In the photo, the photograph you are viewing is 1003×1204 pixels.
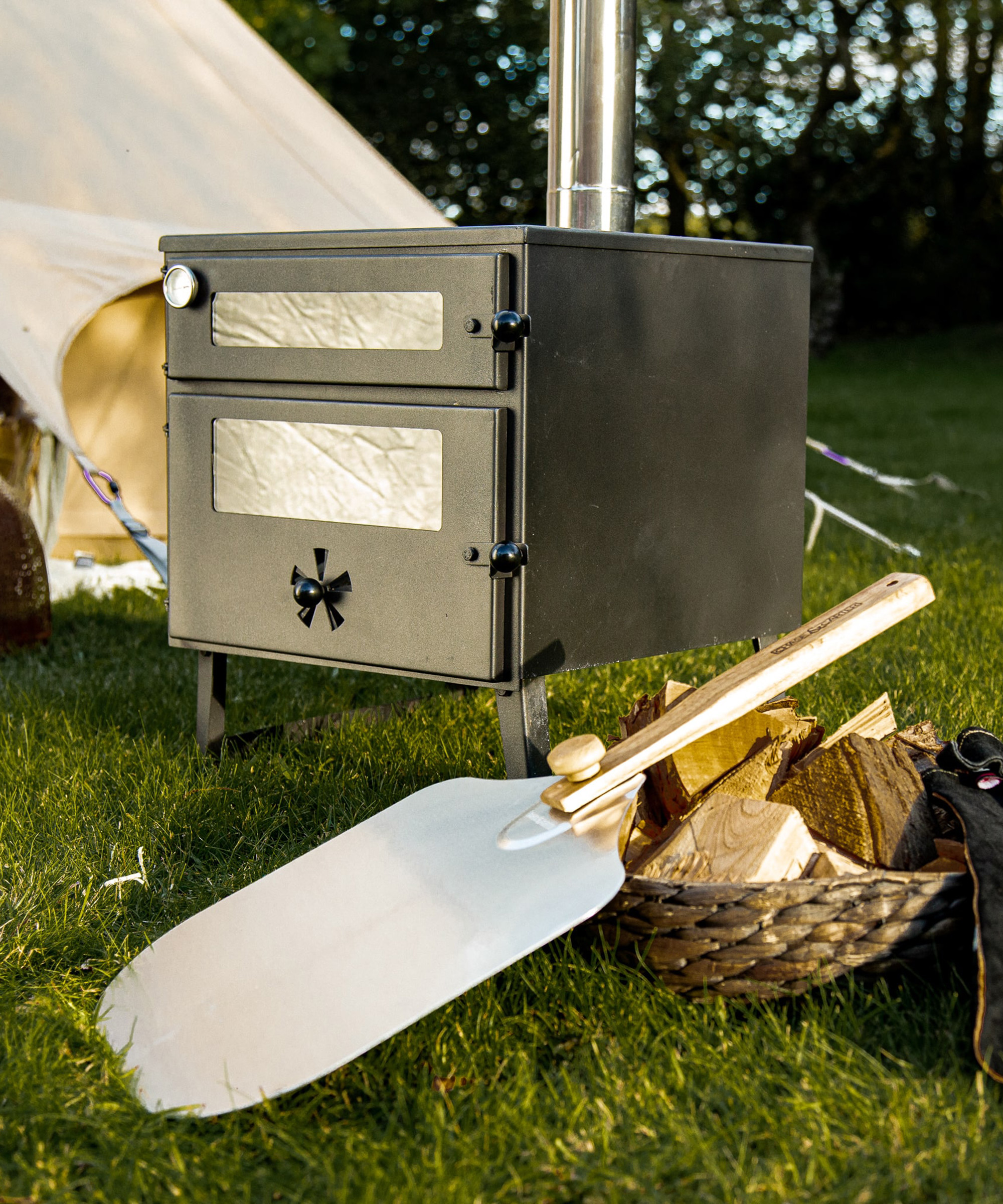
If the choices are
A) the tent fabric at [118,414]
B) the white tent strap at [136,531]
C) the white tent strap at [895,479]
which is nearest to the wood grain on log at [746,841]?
the white tent strap at [136,531]

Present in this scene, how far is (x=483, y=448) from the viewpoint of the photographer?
2.12m

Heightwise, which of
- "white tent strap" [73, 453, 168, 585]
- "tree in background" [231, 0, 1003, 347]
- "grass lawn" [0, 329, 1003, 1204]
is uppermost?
"tree in background" [231, 0, 1003, 347]

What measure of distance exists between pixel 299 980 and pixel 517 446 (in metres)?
0.87

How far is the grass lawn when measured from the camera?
4.42ft

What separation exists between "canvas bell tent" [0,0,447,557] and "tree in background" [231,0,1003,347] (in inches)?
535

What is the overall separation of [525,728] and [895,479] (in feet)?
14.8

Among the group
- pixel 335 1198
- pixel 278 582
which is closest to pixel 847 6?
pixel 278 582

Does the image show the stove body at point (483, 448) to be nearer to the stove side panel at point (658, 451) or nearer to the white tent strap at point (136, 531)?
the stove side panel at point (658, 451)

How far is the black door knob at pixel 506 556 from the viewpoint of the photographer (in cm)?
211

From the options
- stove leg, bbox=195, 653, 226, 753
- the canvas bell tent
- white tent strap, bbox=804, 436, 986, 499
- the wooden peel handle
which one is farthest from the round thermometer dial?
white tent strap, bbox=804, 436, 986, 499

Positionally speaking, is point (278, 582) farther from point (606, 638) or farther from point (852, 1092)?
point (852, 1092)

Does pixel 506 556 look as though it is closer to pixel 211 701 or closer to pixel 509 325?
pixel 509 325

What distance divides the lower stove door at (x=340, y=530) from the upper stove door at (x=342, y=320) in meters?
0.06

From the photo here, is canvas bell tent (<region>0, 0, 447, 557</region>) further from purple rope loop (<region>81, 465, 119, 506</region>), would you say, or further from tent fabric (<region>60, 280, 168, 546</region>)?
purple rope loop (<region>81, 465, 119, 506</region>)
